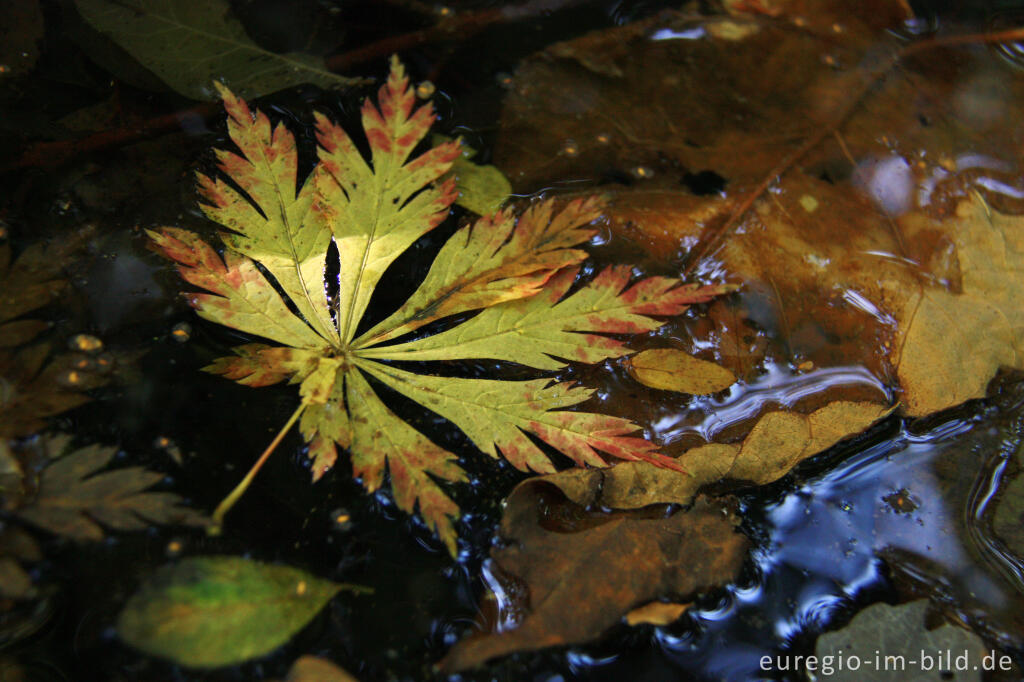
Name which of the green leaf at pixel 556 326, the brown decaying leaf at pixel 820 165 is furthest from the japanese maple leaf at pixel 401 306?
Result: the brown decaying leaf at pixel 820 165

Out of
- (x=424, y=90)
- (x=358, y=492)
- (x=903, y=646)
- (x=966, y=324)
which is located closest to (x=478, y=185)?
(x=424, y=90)

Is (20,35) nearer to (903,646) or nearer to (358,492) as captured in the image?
(358,492)

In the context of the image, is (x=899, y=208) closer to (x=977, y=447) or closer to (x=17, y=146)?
(x=977, y=447)

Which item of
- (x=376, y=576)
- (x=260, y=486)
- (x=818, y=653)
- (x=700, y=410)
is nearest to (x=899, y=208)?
(x=700, y=410)

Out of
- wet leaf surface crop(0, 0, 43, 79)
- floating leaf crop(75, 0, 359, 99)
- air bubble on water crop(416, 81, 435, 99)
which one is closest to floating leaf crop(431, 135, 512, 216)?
air bubble on water crop(416, 81, 435, 99)

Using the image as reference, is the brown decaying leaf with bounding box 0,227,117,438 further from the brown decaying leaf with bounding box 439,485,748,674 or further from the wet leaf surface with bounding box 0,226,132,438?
the brown decaying leaf with bounding box 439,485,748,674

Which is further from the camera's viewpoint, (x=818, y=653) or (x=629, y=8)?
(x=629, y=8)
